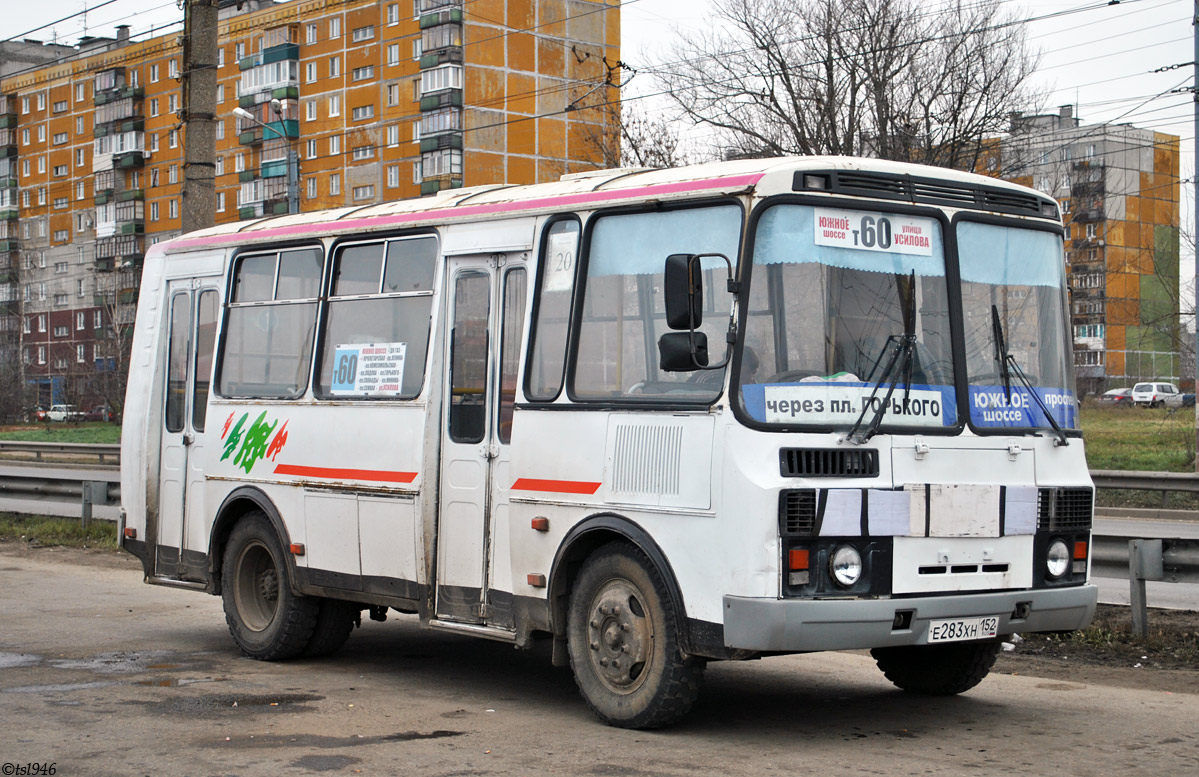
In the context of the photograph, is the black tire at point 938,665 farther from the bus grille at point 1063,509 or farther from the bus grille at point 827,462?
the bus grille at point 827,462

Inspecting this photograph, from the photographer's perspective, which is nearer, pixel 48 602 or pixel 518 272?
pixel 518 272

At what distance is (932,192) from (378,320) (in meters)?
3.66

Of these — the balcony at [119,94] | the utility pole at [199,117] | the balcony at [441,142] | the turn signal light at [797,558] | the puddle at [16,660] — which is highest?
the balcony at [119,94]

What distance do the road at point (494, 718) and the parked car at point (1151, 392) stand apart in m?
65.3

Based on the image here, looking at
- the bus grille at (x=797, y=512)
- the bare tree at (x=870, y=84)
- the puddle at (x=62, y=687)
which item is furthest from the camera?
the bare tree at (x=870, y=84)

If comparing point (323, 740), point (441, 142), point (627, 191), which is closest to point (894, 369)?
point (627, 191)

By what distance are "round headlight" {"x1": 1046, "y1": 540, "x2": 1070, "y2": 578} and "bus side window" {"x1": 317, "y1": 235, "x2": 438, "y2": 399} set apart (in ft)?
12.2

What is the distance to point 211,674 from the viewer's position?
9.59m

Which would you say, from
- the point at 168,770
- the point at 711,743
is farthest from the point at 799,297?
the point at 168,770

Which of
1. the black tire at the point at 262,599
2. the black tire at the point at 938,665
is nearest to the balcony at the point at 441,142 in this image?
the black tire at the point at 262,599

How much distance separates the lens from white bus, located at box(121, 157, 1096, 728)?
7.20 metres

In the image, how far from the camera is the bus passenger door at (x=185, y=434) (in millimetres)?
11117

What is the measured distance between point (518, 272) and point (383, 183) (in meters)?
58.7

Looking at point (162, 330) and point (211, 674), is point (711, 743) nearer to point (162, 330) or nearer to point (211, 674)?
point (211, 674)
